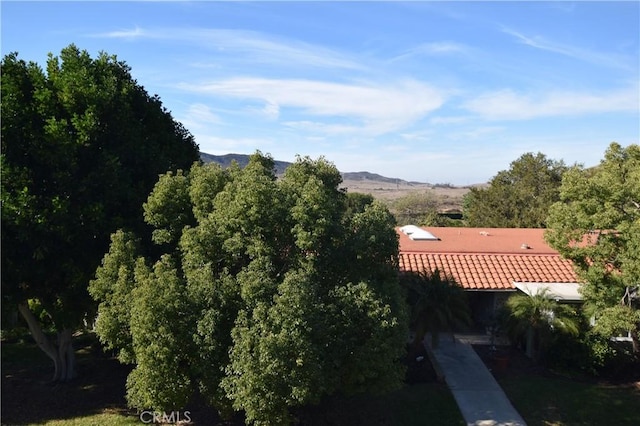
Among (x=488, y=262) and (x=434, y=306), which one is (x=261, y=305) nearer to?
(x=434, y=306)

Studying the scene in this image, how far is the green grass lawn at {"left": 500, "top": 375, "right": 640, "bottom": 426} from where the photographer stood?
1323 centimetres

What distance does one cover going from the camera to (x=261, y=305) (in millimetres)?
9320

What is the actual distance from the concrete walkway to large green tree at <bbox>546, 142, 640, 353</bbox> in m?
3.70

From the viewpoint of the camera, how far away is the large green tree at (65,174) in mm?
12555

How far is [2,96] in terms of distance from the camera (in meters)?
12.7

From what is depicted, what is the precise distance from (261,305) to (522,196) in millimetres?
34603

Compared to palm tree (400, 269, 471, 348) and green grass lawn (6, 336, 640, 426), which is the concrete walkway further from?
palm tree (400, 269, 471, 348)

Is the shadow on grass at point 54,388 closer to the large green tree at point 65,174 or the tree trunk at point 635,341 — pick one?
the large green tree at point 65,174

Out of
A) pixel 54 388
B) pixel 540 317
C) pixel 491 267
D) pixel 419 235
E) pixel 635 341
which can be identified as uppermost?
pixel 419 235

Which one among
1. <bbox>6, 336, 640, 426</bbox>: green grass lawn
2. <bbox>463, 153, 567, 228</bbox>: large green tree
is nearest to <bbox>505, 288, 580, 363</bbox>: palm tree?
<bbox>6, 336, 640, 426</bbox>: green grass lawn

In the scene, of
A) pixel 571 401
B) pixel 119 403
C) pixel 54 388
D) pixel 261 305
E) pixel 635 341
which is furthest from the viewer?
pixel 635 341

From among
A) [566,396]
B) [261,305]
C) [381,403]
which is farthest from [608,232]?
[261,305]

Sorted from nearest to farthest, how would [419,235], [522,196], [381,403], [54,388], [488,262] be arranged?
1. [381,403]
2. [54,388]
3. [488,262]
4. [419,235]
5. [522,196]

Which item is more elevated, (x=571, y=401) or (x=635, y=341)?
(x=635, y=341)
